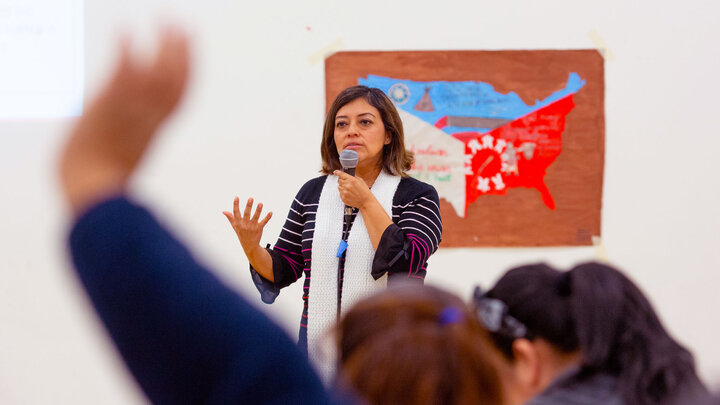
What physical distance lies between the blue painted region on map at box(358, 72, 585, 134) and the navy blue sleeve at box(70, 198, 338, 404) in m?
2.59

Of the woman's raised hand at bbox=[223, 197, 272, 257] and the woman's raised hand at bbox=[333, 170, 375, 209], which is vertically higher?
the woman's raised hand at bbox=[333, 170, 375, 209]

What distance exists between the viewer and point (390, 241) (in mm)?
1609

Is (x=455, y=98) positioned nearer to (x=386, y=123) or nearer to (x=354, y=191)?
(x=386, y=123)

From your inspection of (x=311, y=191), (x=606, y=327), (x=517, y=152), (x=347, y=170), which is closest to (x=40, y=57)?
(x=311, y=191)

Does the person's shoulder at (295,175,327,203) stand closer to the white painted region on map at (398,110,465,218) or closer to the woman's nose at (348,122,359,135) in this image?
the woman's nose at (348,122,359,135)

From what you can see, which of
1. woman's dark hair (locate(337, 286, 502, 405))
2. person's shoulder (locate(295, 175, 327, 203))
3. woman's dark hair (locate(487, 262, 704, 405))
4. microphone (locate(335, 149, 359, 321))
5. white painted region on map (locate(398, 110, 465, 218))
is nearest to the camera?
woman's dark hair (locate(337, 286, 502, 405))

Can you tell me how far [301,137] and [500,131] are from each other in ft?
3.20

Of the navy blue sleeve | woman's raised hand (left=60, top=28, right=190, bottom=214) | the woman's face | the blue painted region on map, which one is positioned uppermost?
the blue painted region on map

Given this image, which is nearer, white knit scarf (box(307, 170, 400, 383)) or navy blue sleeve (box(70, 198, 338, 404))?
navy blue sleeve (box(70, 198, 338, 404))

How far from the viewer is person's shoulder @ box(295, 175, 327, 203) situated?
185cm

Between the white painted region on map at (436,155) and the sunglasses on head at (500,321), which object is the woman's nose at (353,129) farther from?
the white painted region on map at (436,155)

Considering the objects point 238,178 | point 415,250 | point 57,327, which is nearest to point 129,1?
point 238,178

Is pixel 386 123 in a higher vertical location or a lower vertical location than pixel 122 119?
higher

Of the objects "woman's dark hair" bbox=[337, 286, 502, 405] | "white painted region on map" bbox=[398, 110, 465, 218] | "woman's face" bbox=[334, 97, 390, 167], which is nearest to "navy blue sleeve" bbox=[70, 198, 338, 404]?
"woman's dark hair" bbox=[337, 286, 502, 405]
